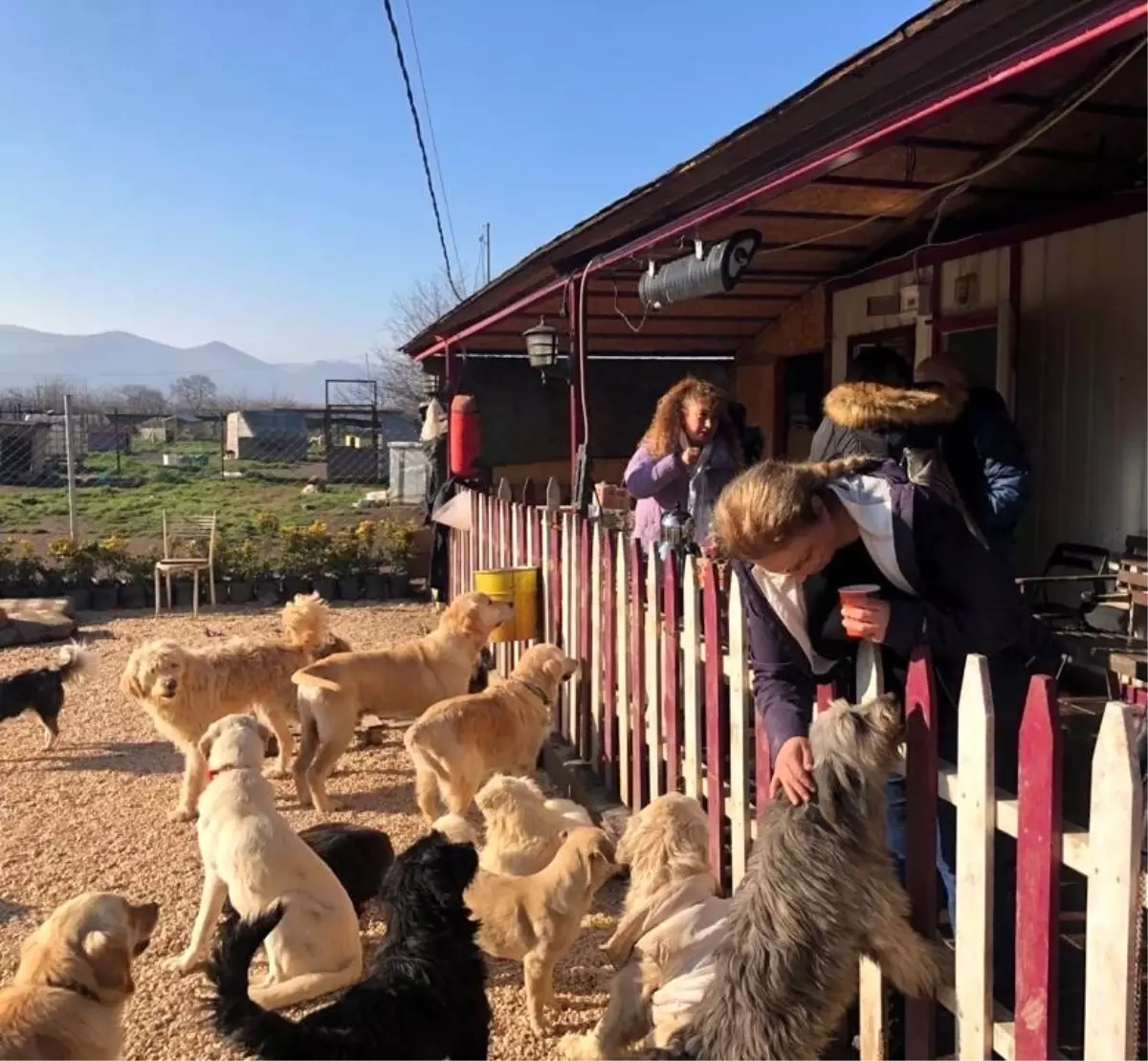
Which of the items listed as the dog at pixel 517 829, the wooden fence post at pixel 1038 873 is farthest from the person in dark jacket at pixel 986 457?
the wooden fence post at pixel 1038 873

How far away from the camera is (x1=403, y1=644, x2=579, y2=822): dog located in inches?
196

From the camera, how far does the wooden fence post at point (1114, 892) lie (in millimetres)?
1965

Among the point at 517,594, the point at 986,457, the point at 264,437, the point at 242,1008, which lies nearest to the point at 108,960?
the point at 242,1008

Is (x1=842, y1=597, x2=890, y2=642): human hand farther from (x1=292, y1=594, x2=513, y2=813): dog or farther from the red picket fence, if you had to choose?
(x1=292, y1=594, x2=513, y2=813): dog

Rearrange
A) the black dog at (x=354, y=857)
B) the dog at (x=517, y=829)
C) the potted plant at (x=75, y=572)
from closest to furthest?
the dog at (x=517, y=829), the black dog at (x=354, y=857), the potted plant at (x=75, y=572)

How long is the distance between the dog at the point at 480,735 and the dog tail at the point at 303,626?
1.57m

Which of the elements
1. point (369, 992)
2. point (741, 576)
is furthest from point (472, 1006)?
point (741, 576)

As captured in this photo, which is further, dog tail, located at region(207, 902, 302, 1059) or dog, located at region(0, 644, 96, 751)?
dog, located at region(0, 644, 96, 751)

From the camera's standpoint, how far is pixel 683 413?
17.9ft

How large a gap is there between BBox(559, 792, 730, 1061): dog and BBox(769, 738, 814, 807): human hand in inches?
24.7

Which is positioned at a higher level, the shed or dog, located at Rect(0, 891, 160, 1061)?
the shed

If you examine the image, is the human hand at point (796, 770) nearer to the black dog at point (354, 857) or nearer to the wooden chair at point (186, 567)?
the black dog at point (354, 857)

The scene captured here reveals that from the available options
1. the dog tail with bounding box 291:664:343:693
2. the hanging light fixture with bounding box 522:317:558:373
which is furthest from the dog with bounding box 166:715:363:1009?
the hanging light fixture with bounding box 522:317:558:373

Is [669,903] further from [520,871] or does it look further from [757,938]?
[520,871]
